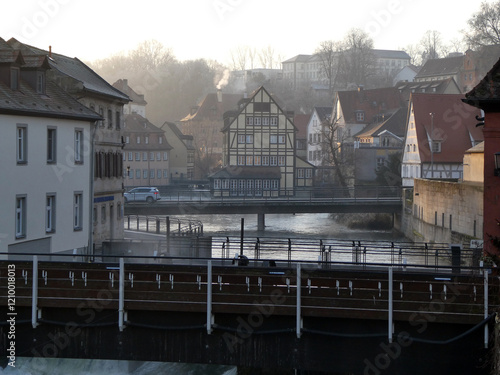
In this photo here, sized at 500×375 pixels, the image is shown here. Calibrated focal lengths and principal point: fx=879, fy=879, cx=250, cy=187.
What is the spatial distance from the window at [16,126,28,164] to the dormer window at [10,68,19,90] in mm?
1569

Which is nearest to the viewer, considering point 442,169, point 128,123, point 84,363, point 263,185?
point 84,363

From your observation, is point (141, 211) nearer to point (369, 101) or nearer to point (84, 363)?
point (84, 363)

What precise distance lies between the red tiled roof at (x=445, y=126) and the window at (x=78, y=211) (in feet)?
120

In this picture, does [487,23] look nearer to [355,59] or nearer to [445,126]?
[445,126]

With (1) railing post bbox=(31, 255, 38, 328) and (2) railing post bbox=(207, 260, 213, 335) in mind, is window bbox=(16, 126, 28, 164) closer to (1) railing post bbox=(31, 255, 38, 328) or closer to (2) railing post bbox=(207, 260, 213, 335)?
(1) railing post bbox=(31, 255, 38, 328)

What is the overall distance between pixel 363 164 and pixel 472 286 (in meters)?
62.7

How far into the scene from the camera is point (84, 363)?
108 ft

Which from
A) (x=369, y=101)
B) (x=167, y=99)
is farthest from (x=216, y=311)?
(x=167, y=99)

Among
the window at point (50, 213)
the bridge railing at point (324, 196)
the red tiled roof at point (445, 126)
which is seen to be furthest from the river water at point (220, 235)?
the red tiled roof at point (445, 126)

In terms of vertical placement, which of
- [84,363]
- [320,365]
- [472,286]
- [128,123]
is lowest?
[84,363]

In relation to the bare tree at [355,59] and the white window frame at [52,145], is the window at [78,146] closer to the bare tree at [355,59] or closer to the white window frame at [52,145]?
the white window frame at [52,145]

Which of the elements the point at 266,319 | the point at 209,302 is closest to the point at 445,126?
the point at 266,319

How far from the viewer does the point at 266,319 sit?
14844 millimetres

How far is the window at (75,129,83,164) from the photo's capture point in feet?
97.8
